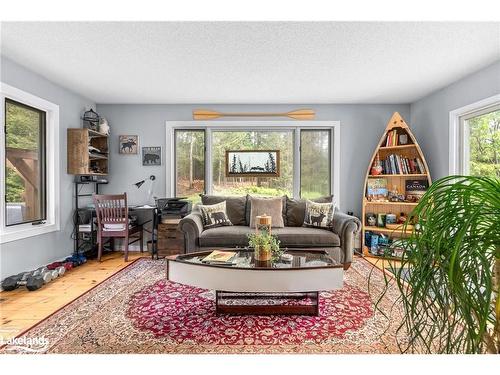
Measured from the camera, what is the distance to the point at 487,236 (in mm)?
605

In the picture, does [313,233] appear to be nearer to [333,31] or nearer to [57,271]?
[333,31]

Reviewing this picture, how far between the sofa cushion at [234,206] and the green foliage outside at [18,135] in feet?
7.23

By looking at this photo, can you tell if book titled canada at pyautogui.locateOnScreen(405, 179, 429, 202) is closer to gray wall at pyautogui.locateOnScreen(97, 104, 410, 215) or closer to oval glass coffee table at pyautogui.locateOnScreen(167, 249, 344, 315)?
gray wall at pyautogui.locateOnScreen(97, 104, 410, 215)

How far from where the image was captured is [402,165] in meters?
4.25

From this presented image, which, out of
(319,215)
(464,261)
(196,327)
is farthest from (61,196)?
(464,261)

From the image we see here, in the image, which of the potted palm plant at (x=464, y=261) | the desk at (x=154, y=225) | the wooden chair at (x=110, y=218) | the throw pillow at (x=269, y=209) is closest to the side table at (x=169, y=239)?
the desk at (x=154, y=225)

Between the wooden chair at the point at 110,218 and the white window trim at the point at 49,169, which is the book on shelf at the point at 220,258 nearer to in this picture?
the wooden chair at the point at 110,218

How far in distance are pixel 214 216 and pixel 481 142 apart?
3.39 meters

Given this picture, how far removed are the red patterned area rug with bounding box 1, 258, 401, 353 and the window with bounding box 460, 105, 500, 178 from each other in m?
2.00

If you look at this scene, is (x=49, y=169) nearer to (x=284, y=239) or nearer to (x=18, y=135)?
(x=18, y=135)

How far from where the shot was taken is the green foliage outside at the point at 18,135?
124 inches

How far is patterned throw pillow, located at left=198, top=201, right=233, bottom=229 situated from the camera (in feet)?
12.3

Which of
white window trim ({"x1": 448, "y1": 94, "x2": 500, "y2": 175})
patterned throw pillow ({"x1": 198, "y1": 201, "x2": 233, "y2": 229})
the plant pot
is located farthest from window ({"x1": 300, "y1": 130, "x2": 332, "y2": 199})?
the plant pot
